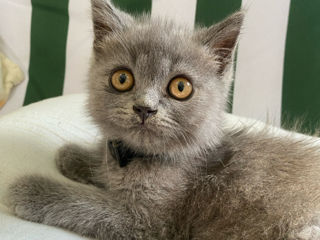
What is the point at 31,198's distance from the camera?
106 cm

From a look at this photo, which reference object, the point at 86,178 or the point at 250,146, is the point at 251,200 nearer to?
the point at 250,146

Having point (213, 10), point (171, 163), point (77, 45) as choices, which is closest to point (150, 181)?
point (171, 163)

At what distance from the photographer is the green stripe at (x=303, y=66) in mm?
2045

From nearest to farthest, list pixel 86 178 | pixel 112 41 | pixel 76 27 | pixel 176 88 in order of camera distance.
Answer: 1. pixel 176 88
2. pixel 112 41
3. pixel 86 178
4. pixel 76 27

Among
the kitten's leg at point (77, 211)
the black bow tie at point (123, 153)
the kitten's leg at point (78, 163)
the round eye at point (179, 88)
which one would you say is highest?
the round eye at point (179, 88)

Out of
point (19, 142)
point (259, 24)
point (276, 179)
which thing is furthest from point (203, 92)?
point (259, 24)

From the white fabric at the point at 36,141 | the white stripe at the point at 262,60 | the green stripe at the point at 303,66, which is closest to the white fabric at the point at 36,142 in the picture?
the white fabric at the point at 36,141

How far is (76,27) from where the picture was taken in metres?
2.39

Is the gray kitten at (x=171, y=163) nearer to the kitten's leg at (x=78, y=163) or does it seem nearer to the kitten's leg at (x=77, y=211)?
the kitten's leg at (x=77, y=211)

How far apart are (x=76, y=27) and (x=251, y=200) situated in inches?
67.2

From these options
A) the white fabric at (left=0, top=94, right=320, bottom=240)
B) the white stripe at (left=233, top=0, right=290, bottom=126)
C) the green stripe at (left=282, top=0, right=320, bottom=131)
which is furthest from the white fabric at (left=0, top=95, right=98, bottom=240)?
the green stripe at (left=282, top=0, right=320, bottom=131)

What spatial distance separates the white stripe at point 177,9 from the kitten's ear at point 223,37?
1.10 m

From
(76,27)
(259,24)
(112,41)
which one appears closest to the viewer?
(112,41)

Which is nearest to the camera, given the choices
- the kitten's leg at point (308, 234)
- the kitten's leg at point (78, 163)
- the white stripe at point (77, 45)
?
the kitten's leg at point (308, 234)
